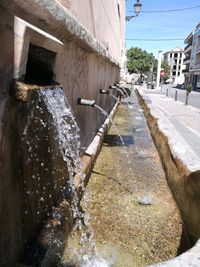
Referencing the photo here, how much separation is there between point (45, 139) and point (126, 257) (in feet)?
4.52

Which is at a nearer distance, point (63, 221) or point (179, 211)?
point (63, 221)

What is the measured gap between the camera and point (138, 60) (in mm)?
74250

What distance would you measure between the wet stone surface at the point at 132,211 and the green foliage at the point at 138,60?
69473 mm

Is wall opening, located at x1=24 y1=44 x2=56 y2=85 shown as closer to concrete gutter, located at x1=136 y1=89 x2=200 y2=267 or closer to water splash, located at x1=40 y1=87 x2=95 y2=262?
water splash, located at x1=40 y1=87 x2=95 y2=262

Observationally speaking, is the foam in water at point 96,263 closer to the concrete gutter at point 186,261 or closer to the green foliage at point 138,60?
the concrete gutter at point 186,261

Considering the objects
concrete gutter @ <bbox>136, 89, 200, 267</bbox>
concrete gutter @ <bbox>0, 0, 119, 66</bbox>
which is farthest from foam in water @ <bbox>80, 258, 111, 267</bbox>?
concrete gutter @ <bbox>0, 0, 119, 66</bbox>

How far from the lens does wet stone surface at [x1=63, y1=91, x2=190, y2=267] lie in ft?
10.6

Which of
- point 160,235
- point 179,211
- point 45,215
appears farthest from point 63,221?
point 179,211

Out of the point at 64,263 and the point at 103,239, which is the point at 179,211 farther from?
the point at 64,263

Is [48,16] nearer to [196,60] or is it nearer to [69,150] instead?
[69,150]

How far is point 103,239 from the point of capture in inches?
133

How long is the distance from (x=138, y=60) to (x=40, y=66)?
73516mm

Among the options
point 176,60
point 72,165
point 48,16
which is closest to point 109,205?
point 72,165

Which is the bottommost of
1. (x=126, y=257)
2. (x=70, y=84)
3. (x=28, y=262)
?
(x=126, y=257)
